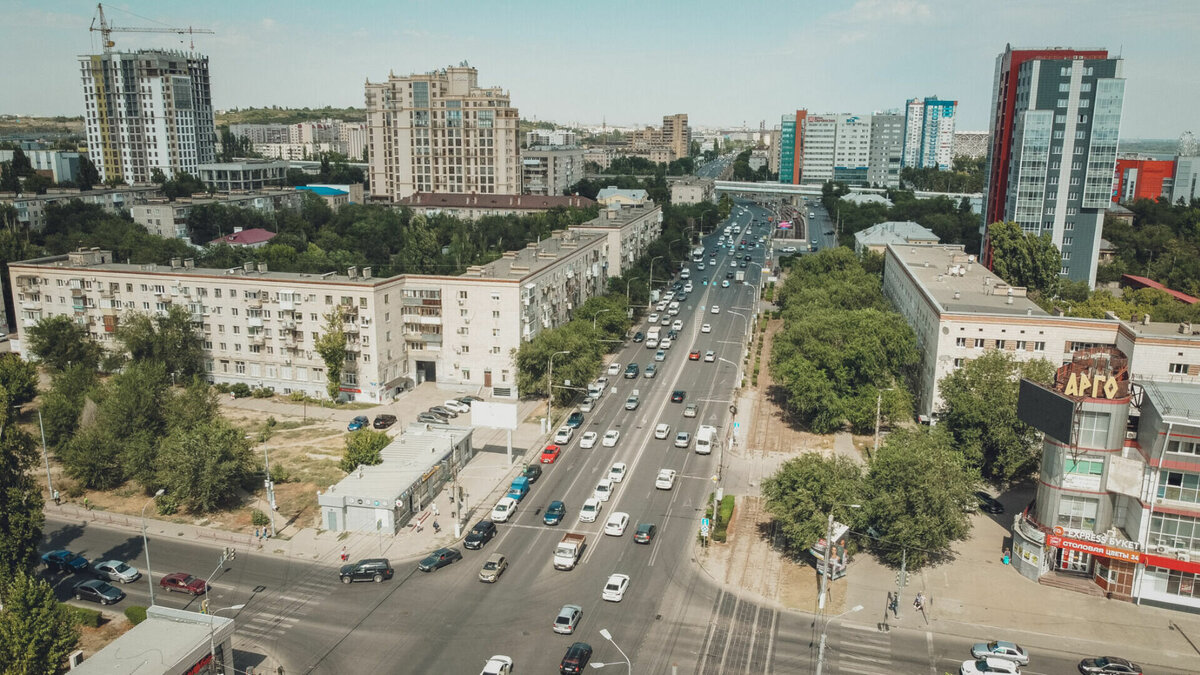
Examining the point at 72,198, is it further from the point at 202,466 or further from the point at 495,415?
the point at 495,415

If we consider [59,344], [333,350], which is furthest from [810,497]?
[59,344]

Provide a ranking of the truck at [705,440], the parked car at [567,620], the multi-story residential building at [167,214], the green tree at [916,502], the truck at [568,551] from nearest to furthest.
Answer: the parked car at [567,620]
the green tree at [916,502]
the truck at [568,551]
the truck at [705,440]
the multi-story residential building at [167,214]

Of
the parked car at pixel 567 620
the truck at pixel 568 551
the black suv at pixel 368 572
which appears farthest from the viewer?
the truck at pixel 568 551

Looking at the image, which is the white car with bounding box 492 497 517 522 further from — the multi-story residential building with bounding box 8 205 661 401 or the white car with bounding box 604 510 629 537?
the multi-story residential building with bounding box 8 205 661 401

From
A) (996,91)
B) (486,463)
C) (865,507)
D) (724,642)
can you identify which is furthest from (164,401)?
(996,91)

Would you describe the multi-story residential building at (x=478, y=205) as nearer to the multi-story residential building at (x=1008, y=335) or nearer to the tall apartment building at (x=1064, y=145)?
the tall apartment building at (x=1064, y=145)

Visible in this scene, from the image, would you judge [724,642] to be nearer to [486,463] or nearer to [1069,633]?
[1069,633]

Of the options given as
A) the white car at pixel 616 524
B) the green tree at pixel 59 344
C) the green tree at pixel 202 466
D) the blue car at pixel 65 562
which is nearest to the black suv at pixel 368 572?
the white car at pixel 616 524
